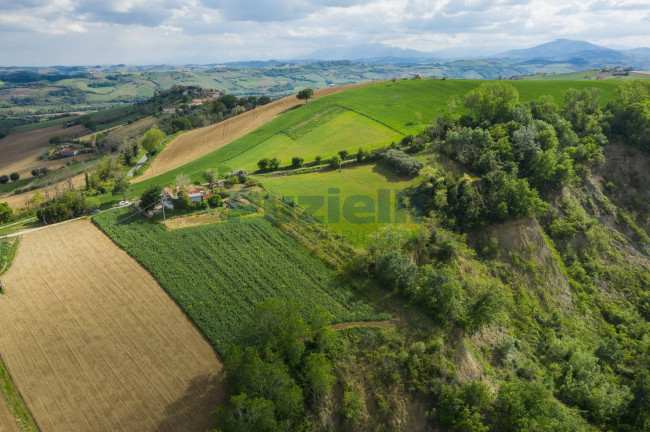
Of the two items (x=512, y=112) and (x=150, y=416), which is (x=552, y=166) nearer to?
(x=512, y=112)

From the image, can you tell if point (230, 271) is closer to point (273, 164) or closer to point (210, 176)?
point (210, 176)

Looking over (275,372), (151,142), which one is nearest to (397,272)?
(275,372)

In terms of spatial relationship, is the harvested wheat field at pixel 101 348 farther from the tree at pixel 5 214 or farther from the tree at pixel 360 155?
the tree at pixel 360 155

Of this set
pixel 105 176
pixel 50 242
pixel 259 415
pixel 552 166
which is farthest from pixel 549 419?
pixel 105 176

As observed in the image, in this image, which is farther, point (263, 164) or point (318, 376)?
point (263, 164)

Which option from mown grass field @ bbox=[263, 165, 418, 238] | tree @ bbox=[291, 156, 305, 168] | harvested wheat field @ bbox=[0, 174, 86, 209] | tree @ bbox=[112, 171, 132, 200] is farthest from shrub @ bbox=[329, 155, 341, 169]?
harvested wheat field @ bbox=[0, 174, 86, 209]
